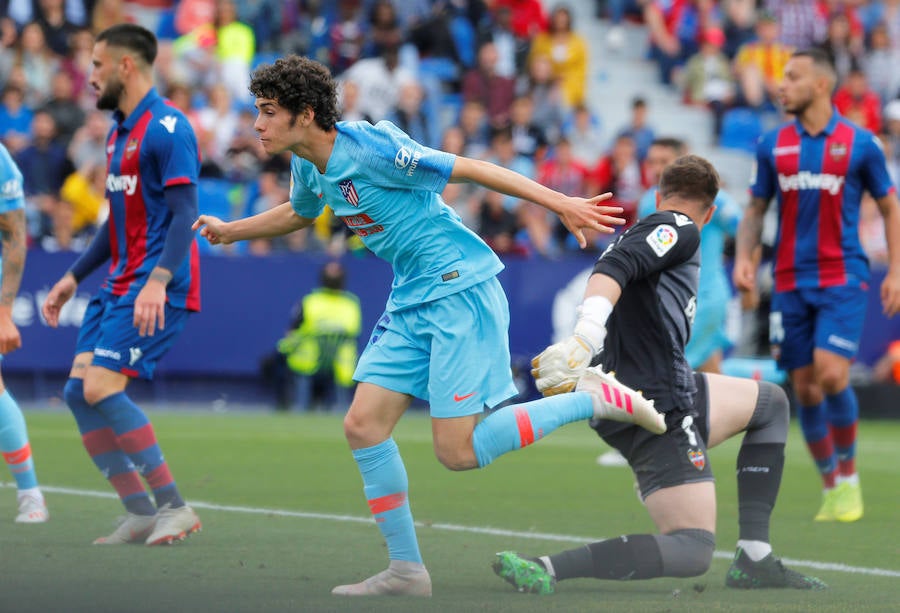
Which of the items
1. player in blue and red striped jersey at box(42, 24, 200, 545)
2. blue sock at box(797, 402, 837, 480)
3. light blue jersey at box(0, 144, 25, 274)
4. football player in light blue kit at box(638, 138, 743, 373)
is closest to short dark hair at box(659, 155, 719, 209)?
player in blue and red striped jersey at box(42, 24, 200, 545)

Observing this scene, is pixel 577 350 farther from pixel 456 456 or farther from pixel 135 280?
pixel 135 280

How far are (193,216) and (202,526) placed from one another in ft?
5.50

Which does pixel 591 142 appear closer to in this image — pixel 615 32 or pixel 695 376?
pixel 615 32

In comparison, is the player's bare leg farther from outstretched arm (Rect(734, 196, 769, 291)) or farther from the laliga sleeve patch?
outstretched arm (Rect(734, 196, 769, 291))

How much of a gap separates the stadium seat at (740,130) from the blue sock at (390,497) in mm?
16007

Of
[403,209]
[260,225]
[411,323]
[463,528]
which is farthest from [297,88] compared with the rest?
[463,528]

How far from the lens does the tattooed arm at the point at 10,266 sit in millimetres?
7547

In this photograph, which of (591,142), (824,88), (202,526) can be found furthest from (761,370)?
(202,526)

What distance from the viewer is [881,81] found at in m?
21.9

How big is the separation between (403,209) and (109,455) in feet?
7.50

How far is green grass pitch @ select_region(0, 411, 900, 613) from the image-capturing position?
5.63 metres

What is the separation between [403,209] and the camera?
231 inches

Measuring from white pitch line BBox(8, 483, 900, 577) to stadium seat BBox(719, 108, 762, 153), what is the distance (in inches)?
546

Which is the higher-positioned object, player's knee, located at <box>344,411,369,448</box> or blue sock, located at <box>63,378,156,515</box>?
player's knee, located at <box>344,411,369,448</box>
